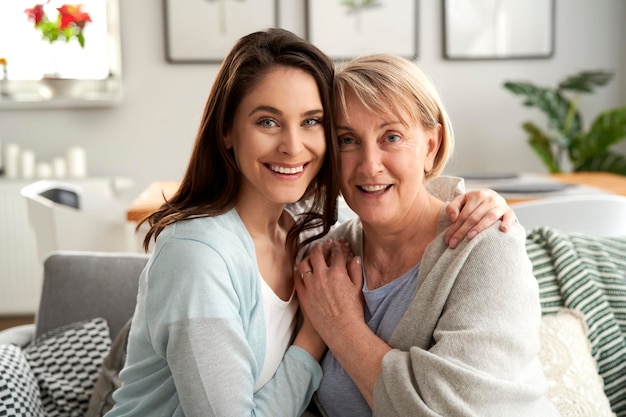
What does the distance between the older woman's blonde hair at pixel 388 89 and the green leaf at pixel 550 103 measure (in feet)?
11.2

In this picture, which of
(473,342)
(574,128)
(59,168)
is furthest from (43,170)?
(473,342)

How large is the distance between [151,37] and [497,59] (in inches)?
91.4

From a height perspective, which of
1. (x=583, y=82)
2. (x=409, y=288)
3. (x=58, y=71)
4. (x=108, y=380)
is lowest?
(x=108, y=380)

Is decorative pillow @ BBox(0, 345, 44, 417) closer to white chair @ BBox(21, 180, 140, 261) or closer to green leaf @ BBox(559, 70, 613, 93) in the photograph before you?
white chair @ BBox(21, 180, 140, 261)

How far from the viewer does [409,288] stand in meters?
1.54

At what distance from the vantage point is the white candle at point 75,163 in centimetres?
480

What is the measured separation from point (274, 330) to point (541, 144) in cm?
370

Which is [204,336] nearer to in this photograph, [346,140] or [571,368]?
[346,140]

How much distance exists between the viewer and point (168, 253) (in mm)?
1385

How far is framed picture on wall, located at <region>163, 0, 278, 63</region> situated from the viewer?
192 inches

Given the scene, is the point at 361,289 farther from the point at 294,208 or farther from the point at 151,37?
the point at 151,37

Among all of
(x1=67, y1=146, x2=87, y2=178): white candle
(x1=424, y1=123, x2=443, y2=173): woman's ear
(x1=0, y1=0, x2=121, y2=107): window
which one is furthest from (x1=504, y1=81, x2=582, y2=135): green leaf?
(x1=424, y1=123, x2=443, y2=173): woman's ear

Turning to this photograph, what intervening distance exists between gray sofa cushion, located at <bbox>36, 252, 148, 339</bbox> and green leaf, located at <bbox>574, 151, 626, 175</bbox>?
3411 millimetres

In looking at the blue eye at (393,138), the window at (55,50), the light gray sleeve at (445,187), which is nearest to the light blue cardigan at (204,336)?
the blue eye at (393,138)
